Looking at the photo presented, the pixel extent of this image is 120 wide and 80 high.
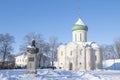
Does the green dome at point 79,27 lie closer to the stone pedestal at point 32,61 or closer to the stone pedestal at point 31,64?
the stone pedestal at point 32,61

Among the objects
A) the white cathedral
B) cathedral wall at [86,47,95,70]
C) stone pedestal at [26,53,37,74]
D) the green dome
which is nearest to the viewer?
stone pedestal at [26,53,37,74]

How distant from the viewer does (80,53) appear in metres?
54.8

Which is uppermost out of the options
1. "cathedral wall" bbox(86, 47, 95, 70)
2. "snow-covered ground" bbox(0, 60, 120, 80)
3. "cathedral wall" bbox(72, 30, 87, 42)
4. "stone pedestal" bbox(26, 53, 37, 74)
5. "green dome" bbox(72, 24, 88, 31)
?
"green dome" bbox(72, 24, 88, 31)

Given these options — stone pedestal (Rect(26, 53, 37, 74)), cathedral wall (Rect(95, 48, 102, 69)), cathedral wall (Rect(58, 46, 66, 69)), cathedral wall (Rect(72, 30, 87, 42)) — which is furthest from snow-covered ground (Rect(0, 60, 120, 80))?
cathedral wall (Rect(58, 46, 66, 69))

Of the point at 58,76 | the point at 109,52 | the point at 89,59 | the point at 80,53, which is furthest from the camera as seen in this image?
the point at 109,52

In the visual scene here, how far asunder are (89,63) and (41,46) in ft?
41.4

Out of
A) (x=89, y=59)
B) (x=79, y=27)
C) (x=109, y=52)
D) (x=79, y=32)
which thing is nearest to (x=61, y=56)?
(x=79, y=32)

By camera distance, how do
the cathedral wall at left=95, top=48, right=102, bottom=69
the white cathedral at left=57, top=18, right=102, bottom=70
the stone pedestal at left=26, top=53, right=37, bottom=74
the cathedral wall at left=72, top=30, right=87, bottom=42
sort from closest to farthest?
the stone pedestal at left=26, top=53, right=37, bottom=74 → the white cathedral at left=57, top=18, right=102, bottom=70 → the cathedral wall at left=95, top=48, right=102, bottom=69 → the cathedral wall at left=72, top=30, right=87, bottom=42

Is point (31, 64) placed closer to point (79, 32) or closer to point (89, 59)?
point (89, 59)

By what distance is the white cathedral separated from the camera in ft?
177

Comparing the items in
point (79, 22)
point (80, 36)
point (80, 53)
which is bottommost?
point (80, 53)

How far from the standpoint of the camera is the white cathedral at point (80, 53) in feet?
177

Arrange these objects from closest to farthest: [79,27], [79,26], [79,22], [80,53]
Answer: [80,53] < [79,27] < [79,26] < [79,22]

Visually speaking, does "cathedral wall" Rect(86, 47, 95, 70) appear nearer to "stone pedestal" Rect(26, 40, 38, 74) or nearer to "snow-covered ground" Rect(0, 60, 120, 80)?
"snow-covered ground" Rect(0, 60, 120, 80)
